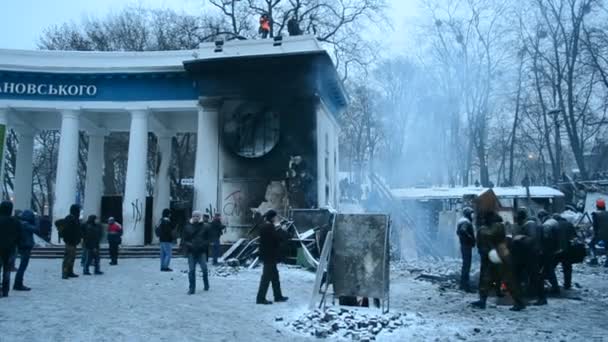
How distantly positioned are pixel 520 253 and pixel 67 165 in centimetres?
1962

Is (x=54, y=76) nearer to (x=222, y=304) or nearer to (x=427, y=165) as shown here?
(x=222, y=304)

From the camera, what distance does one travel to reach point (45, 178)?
41469 millimetres

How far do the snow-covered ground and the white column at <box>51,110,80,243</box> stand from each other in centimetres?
979

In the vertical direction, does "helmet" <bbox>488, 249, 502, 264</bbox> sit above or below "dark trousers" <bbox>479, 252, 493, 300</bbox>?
above

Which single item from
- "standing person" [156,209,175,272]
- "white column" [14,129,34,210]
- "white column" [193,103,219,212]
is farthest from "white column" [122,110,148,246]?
"standing person" [156,209,175,272]

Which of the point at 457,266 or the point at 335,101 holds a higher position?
the point at 335,101

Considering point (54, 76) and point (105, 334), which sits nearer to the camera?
point (105, 334)

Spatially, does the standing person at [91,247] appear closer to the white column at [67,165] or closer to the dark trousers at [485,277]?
the white column at [67,165]

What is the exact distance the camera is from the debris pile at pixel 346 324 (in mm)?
6648

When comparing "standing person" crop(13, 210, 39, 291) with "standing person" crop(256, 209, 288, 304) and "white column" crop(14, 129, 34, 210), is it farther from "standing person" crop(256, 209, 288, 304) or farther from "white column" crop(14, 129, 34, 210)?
"white column" crop(14, 129, 34, 210)

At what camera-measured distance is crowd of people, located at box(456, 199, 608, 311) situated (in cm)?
868

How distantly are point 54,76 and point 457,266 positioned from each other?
1935 cm

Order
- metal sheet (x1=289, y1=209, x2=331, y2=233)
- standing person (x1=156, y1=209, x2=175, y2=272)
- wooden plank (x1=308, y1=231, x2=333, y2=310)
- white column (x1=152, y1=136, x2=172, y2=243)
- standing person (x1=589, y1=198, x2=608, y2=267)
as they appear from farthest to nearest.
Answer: white column (x1=152, y1=136, x2=172, y2=243)
metal sheet (x1=289, y1=209, x2=331, y2=233)
standing person (x1=589, y1=198, x2=608, y2=267)
standing person (x1=156, y1=209, x2=175, y2=272)
wooden plank (x1=308, y1=231, x2=333, y2=310)

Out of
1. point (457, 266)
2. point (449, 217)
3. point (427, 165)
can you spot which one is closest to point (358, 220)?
point (457, 266)
